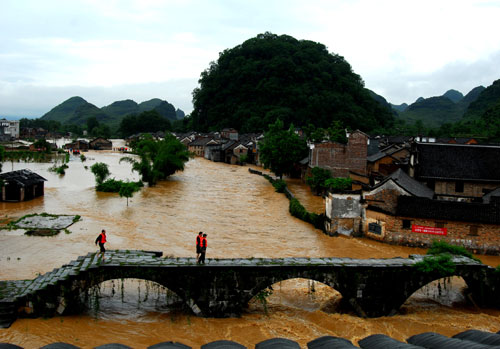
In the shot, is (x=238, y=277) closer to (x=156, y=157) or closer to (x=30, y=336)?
(x=30, y=336)

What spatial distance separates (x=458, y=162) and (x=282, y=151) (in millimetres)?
23074

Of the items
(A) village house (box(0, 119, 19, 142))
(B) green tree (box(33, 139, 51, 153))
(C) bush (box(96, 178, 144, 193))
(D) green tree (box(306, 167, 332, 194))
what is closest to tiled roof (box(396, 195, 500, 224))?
(D) green tree (box(306, 167, 332, 194))

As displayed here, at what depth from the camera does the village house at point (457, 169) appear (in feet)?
107

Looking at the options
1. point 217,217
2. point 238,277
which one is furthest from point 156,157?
point 238,277

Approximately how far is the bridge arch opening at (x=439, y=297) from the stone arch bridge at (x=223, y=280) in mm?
1171

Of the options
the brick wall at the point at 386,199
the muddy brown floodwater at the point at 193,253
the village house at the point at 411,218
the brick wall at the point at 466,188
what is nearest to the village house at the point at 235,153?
the muddy brown floodwater at the point at 193,253

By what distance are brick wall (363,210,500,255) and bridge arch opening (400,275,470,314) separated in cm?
519

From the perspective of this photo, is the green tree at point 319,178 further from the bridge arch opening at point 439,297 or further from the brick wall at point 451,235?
the bridge arch opening at point 439,297

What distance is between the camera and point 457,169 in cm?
3322

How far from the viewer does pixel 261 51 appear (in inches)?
5064

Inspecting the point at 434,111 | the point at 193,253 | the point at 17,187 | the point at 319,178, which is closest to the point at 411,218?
the point at 193,253

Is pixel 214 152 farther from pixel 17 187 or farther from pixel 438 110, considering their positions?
pixel 438 110

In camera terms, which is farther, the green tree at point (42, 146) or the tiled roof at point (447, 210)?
the green tree at point (42, 146)

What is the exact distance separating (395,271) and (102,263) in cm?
1098
